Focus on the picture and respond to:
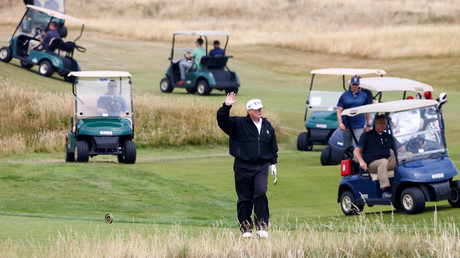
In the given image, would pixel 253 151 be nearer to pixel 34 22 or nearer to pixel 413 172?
pixel 413 172

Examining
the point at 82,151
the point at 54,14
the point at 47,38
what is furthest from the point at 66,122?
the point at 47,38

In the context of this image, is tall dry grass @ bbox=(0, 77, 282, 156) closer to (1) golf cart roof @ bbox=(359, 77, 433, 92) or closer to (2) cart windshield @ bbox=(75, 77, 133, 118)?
(2) cart windshield @ bbox=(75, 77, 133, 118)

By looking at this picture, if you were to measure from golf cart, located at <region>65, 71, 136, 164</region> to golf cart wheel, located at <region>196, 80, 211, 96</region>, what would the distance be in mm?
12962

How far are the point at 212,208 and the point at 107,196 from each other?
1.86m

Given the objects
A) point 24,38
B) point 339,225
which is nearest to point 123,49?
point 24,38

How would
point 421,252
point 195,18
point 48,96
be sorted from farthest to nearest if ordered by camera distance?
point 195,18
point 48,96
point 421,252

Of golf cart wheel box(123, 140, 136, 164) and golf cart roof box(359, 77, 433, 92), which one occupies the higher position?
golf cart roof box(359, 77, 433, 92)

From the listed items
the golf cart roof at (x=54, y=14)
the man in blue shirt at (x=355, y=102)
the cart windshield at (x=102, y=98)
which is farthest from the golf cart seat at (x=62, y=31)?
the man in blue shirt at (x=355, y=102)

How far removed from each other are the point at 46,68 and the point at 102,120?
14674 mm

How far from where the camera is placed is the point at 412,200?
40.3 ft

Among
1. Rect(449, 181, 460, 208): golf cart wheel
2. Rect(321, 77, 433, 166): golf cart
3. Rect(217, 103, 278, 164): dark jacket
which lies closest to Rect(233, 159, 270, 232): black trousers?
Rect(217, 103, 278, 164): dark jacket

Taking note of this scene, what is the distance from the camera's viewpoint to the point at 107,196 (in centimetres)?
1460

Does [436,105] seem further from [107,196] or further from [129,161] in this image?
[129,161]

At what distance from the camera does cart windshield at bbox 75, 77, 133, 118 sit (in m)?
18.2
